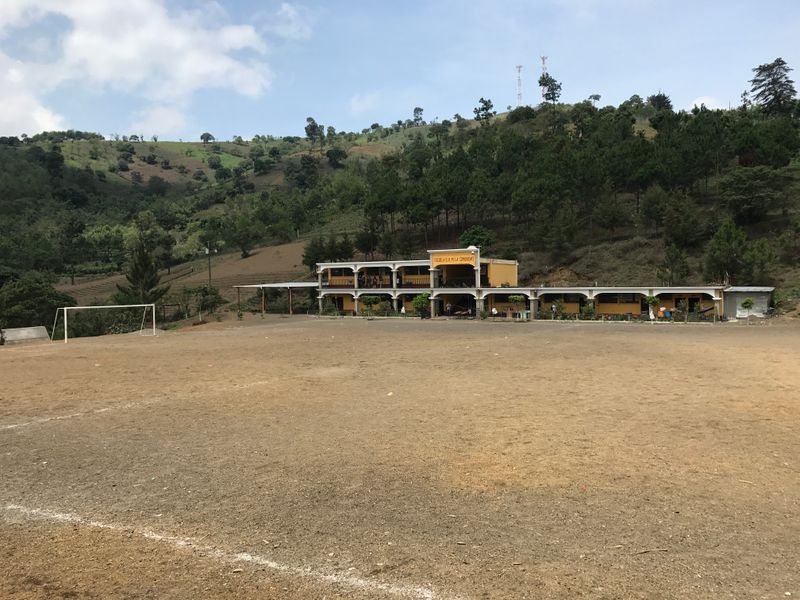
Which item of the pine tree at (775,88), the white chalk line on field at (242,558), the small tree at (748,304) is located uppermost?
the pine tree at (775,88)

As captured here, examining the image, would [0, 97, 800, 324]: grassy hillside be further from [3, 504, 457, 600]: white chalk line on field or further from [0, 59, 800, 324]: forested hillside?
[3, 504, 457, 600]: white chalk line on field

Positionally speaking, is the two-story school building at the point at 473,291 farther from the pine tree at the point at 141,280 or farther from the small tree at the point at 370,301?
the pine tree at the point at 141,280

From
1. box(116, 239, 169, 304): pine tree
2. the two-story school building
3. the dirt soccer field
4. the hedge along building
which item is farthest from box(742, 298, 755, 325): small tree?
box(116, 239, 169, 304): pine tree

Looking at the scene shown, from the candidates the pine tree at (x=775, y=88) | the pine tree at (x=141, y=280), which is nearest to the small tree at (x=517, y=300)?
the pine tree at (x=141, y=280)

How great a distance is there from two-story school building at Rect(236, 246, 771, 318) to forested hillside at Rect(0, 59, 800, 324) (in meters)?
5.35

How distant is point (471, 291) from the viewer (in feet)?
155

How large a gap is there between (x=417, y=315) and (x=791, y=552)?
44.0 m

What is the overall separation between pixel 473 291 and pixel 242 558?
4313 cm

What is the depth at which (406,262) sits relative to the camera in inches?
2084

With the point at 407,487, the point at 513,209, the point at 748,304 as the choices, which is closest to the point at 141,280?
the point at 513,209

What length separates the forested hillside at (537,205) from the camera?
174 feet

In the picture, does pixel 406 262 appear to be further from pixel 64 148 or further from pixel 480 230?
pixel 64 148

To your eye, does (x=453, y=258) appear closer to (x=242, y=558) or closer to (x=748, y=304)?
(x=748, y=304)

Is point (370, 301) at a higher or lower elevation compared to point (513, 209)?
lower
